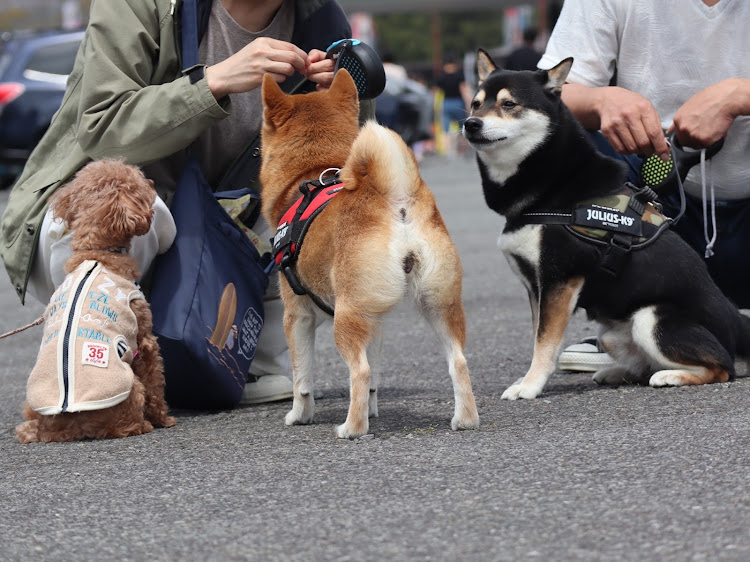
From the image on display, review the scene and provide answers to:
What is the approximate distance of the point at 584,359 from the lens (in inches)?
162

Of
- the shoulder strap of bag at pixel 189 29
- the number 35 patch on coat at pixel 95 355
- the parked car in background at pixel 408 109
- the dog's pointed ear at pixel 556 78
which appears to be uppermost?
the shoulder strap of bag at pixel 189 29

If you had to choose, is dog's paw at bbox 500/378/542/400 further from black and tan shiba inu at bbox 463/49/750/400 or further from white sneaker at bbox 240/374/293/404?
white sneaker at bbox 240/374/293/404

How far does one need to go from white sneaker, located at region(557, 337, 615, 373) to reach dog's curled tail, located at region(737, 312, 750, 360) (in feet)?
1.74

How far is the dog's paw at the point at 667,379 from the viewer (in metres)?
3.51

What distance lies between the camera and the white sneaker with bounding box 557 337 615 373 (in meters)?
4.08

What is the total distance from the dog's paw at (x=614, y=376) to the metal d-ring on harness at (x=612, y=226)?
1.39ft

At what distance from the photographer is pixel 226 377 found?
353 centimetres

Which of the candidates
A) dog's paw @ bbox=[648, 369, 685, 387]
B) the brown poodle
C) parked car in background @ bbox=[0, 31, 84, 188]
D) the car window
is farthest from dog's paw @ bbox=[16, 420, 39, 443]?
the car window

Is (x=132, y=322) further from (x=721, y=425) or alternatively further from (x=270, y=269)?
(x=721, y=425)

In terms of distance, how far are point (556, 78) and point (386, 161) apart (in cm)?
112

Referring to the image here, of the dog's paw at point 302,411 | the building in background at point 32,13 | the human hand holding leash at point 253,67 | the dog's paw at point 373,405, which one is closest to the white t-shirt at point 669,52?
the human hand holding leash at point 253,67

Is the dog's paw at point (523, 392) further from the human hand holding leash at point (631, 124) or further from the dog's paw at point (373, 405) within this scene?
the human hand holding leash at point (631, 124)

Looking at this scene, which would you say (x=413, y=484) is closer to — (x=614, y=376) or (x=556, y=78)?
(x=614, y=376)

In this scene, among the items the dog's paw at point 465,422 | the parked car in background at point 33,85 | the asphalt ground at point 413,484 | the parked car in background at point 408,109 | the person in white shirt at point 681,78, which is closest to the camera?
the asphalt ground at point 413,484
